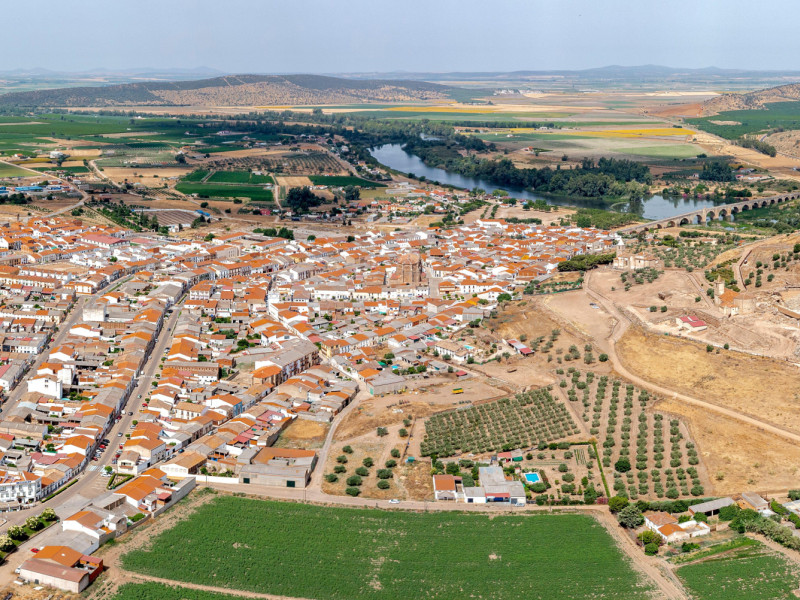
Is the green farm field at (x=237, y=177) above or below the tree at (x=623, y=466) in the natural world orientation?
above

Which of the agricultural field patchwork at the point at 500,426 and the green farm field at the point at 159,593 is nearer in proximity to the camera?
the green farm field at the point at 159,593

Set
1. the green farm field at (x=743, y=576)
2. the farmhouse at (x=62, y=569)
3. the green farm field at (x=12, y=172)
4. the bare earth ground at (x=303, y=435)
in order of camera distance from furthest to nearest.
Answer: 1. the green farm field at (x=12, y=172)
2. the bare earth ground at (x=303, y=435)
3. the farmhouse at (x=62, y=569)
4. the green farm field at (x=743, y=576)

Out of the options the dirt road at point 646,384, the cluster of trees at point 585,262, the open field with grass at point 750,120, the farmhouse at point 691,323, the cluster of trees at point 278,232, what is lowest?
the cluster of trees at point 278,232

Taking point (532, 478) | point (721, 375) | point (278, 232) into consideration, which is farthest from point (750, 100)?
point (532, 478)

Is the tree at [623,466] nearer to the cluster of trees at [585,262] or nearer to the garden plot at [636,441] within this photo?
the garden plot at [636,441]

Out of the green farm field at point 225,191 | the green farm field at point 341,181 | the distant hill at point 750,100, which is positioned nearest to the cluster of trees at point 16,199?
the green farm field at point 225,191

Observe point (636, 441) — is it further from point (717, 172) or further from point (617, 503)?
point (717, 172)

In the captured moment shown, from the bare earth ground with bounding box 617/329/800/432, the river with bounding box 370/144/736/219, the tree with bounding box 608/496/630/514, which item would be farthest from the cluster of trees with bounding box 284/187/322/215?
the tree with bounding box 608/496/630/514
